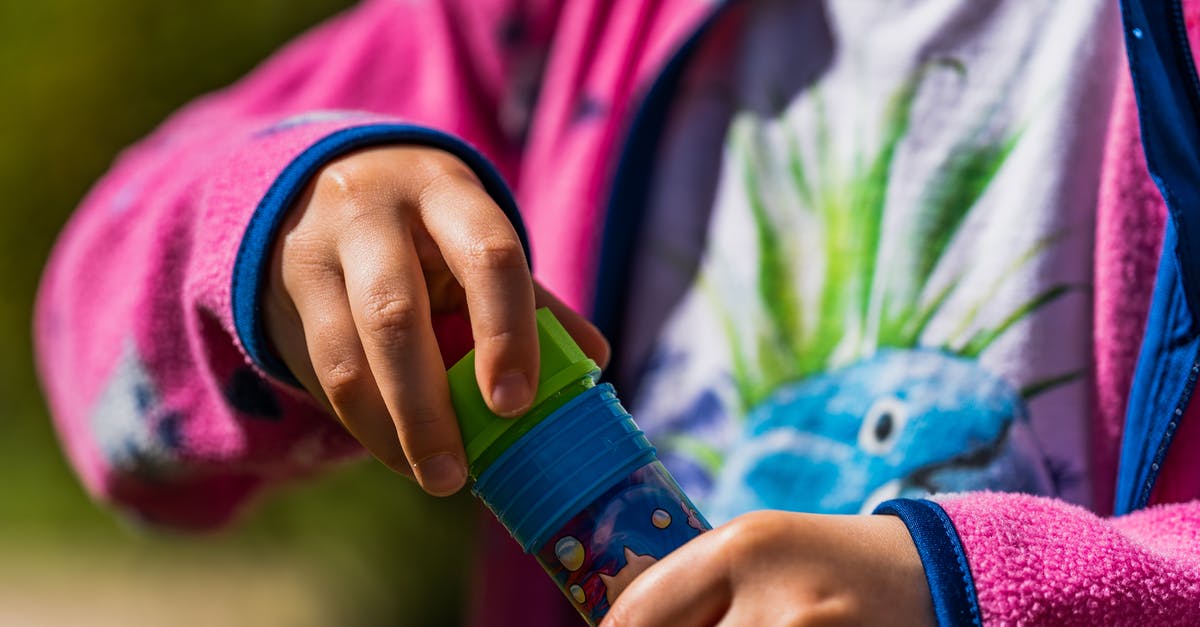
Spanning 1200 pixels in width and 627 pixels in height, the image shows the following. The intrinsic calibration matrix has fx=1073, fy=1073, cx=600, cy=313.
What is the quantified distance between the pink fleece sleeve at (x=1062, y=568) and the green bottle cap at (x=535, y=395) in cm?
14

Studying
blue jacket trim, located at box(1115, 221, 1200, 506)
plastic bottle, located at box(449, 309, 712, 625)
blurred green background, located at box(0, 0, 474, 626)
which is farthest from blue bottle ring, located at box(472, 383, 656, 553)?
blurred green background, located at box(0, 0, 474, 626)

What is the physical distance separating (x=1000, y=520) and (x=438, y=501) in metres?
1.07

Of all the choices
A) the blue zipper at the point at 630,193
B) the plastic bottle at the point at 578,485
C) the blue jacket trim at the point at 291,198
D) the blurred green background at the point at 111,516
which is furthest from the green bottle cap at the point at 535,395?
the blurred green background at the point at 111,516

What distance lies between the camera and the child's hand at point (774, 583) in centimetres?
35

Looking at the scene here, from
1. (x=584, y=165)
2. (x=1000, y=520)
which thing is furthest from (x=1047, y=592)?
(x=584, y=165)

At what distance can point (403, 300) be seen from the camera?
1.29 feet

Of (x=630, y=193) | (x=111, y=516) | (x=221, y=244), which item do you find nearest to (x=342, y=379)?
(x=221, y=244)

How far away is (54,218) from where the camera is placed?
61.3 inches

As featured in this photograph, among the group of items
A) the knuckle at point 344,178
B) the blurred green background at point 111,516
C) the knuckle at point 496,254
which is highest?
the knuckle at point 344,178

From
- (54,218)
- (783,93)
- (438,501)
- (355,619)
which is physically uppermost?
(783,93)

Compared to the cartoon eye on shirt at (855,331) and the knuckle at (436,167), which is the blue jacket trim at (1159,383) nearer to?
the cartoon eye on shirt at (855,331)

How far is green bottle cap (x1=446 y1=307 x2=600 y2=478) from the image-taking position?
14.8 inches

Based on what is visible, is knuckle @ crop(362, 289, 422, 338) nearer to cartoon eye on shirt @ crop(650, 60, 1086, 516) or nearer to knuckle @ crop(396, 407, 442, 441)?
knuckle @ crop(396, 407, 442, 441)

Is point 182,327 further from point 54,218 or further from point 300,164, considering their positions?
point 54,218
